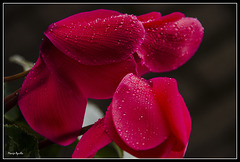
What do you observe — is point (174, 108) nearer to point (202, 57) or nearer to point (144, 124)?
point (144, 124)

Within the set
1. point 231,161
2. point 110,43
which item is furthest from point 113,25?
point 231,161

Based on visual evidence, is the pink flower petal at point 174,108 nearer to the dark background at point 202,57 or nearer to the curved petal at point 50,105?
the curved petal at point 50,105

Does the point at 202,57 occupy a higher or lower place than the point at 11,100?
lower

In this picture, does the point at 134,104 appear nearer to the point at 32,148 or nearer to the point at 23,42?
the point at 32,148

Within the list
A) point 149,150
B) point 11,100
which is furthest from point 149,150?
point 11,100

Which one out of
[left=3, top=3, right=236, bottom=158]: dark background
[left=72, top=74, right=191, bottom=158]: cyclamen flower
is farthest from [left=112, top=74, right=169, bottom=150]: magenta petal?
[left=3, top=3, right=236, bottom=158]: dark background

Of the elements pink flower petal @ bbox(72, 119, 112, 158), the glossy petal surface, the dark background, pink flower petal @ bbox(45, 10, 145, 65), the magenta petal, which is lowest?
the dark background

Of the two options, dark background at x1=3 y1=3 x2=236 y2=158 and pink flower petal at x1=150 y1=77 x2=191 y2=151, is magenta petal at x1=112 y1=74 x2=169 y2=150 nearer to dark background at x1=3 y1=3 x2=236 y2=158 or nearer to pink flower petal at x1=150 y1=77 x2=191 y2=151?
pink flower petal at x1=150 y1=77 x2=191 y2=151
